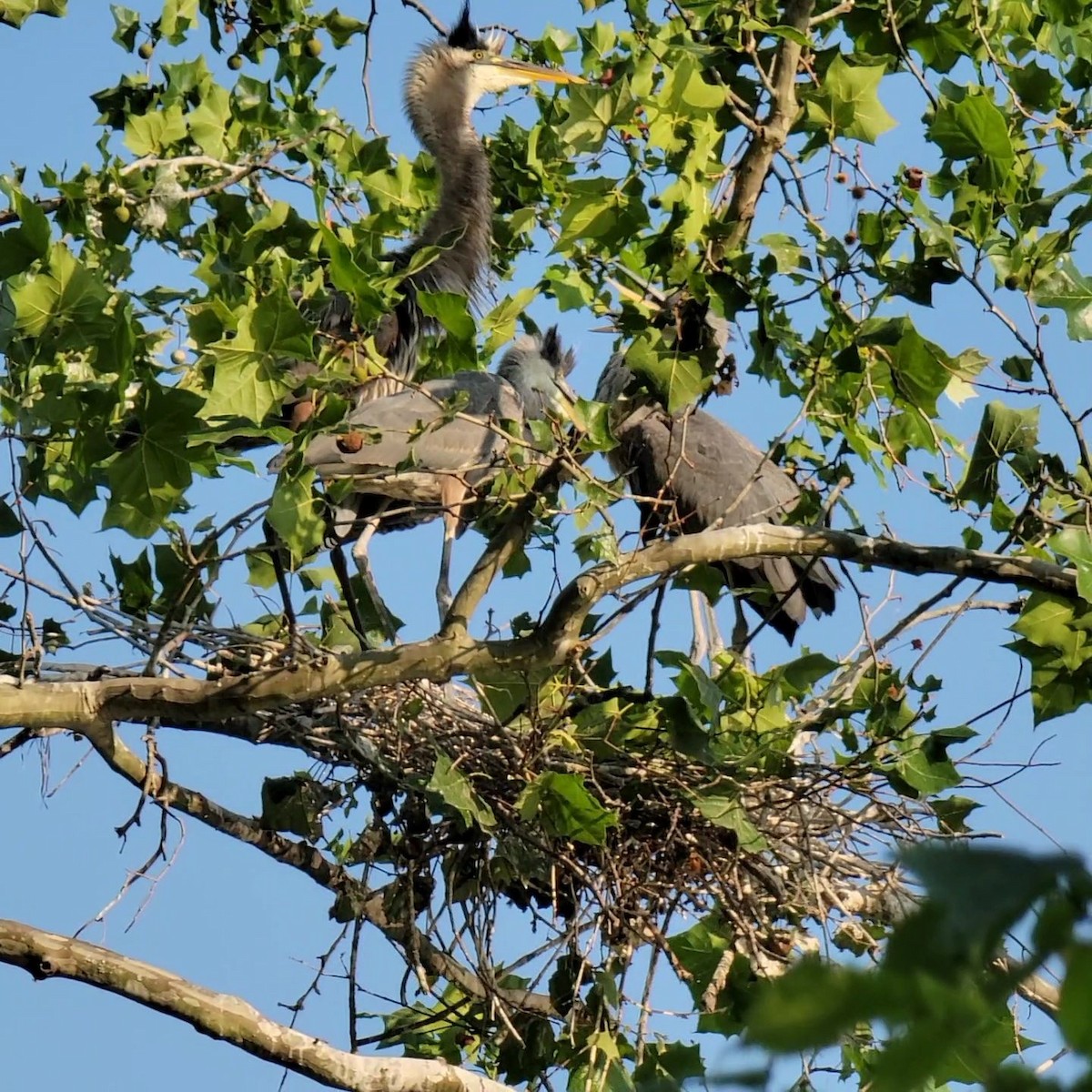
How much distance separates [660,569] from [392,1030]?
1.50m

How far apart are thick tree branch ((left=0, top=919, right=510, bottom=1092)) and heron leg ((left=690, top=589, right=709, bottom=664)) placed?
2.62 metres

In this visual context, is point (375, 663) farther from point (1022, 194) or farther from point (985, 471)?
point (1022, 194)

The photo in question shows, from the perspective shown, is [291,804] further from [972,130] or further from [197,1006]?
[972,130]

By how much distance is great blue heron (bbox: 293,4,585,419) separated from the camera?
6312mm

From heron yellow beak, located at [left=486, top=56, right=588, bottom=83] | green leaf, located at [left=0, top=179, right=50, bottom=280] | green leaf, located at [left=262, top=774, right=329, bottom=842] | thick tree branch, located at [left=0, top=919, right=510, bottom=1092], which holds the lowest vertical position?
thick tree branch, located at [left=0, top=919, right=510, bottom=1092]

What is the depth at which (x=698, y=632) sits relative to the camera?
6098 millimetres

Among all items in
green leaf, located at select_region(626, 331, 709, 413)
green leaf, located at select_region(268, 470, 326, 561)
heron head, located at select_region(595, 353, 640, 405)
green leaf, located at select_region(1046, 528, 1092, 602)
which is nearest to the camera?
green leaf, located at select_region(268, 470, 326, 561)

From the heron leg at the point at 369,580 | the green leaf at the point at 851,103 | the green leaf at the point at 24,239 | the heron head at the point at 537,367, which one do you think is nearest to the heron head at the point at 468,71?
the heron head at the point at 537,367

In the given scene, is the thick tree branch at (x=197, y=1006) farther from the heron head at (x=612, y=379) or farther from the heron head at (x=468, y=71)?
the heron head at (x=468, y=71)

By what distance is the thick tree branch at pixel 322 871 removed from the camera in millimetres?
3961

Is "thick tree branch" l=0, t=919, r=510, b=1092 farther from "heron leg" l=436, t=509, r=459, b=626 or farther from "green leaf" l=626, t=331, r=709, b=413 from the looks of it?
"heron leg" l=436, t=509, r=459, b=626

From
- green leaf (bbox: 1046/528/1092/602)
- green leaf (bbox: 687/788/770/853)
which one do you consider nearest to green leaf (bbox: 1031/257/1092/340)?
green leaf (bbox: 1046/528/1092/602)

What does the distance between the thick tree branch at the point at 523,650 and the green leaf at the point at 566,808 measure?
40 cm

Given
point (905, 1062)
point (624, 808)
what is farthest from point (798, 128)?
point (905, 1062)
